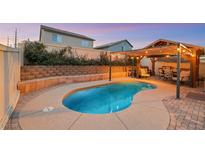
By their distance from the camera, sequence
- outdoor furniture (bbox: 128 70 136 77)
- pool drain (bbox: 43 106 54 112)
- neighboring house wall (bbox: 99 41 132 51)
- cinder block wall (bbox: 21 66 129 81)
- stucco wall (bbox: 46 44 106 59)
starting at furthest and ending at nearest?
neighboring house wall (bbox: 99 41 132 51) < outdoor furniture (bbox: 128 70 136 77) < stucco wall (bbox: 46 44 106 59) < cinder block wall (bbox: 21 66 129 81) < pool drain (bbox: 43 106 54 112)

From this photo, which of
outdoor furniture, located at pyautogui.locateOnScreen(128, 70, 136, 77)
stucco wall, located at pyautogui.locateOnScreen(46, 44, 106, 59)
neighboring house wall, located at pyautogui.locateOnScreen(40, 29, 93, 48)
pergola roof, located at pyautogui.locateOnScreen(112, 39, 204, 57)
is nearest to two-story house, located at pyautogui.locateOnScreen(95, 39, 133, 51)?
neighboring house wall, located at pyautogui.locateOnScreen(40, 29, 93, 48)

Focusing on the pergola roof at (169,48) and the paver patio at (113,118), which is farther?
the pergola roof at (169,48)

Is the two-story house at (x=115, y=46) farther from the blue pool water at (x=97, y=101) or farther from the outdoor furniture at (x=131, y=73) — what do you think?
the blue pool water at (x=97, y=101)

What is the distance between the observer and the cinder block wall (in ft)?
23.1

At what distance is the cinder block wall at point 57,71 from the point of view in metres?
7.04

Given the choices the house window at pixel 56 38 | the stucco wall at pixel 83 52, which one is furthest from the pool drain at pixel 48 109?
the house window at pixel 56 38

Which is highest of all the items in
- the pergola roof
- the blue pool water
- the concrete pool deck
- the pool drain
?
the pergola roof

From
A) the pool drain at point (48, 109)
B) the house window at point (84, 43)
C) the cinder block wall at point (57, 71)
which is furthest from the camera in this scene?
the house window at point (84, 43)

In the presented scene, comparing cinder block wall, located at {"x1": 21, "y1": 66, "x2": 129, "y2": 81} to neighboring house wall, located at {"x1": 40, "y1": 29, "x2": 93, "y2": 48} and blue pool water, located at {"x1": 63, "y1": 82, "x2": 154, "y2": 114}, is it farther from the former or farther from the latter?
neighboring house wall, located at {"x1": 40, "y1": 29, "x2": 93, "y2": 48}

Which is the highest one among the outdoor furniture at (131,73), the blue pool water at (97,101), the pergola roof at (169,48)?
the pergola roof at (169,48)

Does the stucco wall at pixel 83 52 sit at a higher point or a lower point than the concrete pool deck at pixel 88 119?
higher

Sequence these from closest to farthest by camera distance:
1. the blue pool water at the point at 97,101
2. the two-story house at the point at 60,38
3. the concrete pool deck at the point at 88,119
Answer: the concrete pool deck at the point at 88,119 < the blue pool water at the point at 97,101 < the two-story house at the point at 60,38

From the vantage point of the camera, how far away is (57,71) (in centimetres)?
891

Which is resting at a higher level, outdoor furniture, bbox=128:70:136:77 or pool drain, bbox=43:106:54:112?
outdoor furniture, bbox=128:70:136:77
